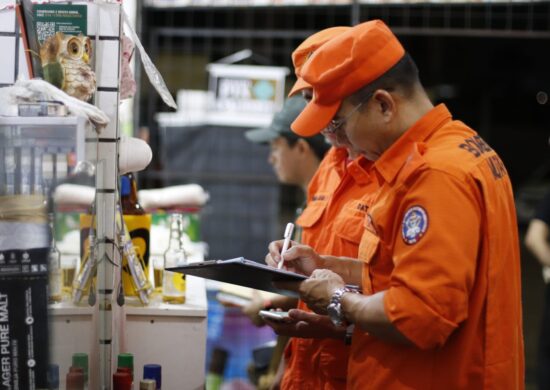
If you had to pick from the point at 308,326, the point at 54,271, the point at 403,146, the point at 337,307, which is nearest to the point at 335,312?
the point at 337,307

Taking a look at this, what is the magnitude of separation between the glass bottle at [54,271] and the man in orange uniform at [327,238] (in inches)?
37.8

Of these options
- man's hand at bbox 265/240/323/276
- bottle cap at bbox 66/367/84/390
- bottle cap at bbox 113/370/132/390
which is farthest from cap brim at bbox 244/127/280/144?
bottle cap at bbox 66/367/84/390

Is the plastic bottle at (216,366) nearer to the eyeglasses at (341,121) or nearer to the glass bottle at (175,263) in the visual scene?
the glass bottle at (175,263)

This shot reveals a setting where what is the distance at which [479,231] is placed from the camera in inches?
87.0

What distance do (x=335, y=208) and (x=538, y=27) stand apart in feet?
17.2

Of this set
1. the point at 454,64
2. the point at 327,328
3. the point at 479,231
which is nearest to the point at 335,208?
the point at 327,328

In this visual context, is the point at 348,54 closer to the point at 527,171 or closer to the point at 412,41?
the point at 412,41

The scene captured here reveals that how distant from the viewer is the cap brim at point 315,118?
7.78ft

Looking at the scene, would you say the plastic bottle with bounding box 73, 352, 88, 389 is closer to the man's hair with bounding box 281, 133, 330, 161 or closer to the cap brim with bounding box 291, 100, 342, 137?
the cap brim with bounding box 291, 100, 342, 137

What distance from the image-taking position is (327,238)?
3059 millimetres

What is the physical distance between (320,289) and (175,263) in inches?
36.6

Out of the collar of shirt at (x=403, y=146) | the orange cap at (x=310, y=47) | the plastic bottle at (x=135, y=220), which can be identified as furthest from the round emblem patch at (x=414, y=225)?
the plastic bottle at (x=135, y=220)

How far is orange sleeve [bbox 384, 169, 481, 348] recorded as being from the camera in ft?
6.87

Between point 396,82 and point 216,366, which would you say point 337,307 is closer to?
point 396,82
